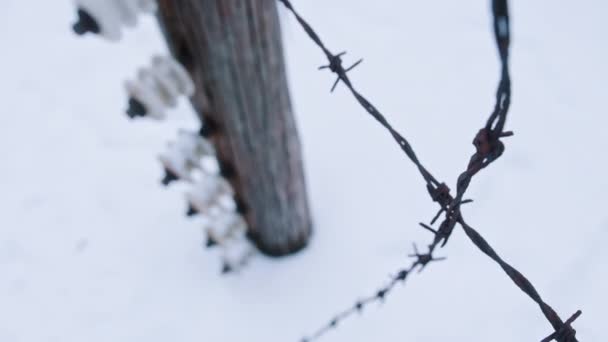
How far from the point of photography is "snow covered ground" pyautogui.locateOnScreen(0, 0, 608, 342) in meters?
1.93

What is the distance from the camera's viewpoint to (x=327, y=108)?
9.01 feet

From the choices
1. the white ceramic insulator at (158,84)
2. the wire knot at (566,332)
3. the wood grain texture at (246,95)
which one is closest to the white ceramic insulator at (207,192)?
the wood grain texture at (246,95)

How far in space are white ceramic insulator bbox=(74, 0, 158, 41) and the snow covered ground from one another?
0.39 m

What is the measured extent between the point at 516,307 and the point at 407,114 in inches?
45.7

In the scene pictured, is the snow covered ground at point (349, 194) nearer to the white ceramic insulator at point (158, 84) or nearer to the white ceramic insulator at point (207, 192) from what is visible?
the white ceramic insulator at point (158, 84)

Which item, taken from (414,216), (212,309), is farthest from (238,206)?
(414,216)

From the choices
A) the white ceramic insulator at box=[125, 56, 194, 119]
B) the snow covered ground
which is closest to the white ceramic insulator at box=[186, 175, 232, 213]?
the white ceramic insulator at box=[125, 56, 194, 119]

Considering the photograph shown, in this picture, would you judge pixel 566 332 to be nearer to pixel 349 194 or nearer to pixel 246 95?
pixel 246 95

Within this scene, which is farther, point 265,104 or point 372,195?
point 372,195

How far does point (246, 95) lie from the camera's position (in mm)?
1293

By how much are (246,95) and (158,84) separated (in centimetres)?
23

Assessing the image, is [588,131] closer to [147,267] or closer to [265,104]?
[265,104]

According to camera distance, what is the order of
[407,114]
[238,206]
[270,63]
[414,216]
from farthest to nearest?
[407,114] → [414,216] → [238,206] → [270,63]

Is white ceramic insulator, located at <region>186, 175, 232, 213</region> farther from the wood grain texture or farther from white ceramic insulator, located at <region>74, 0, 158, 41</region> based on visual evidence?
white ceramic insulator, located at <region>74, 0, 158, 41</region>
